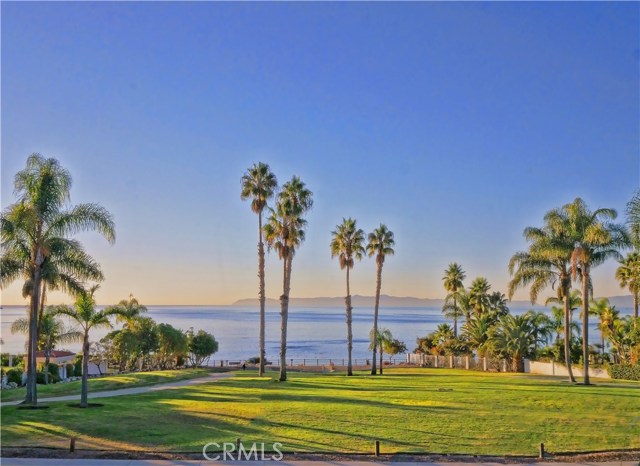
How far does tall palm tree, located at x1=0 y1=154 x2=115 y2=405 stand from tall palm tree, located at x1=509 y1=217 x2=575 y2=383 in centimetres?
2614

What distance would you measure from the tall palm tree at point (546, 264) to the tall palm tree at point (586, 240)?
1.68ft

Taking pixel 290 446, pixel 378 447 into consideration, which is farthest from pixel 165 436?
pixel 378 447

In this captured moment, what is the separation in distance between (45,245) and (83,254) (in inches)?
67.7

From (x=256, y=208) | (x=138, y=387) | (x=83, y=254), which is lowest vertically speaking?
(x=138, y=387)

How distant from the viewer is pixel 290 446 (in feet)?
54.7

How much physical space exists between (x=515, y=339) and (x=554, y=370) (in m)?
4.19

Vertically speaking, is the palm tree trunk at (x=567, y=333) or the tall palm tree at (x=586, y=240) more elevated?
the tall palm tree at (x=586, y=240)

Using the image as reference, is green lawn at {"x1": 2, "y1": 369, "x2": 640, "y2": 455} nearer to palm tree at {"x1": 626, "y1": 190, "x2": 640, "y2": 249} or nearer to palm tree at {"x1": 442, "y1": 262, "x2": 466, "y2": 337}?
palm tree at {"x1": 626, "y1": 190, "x2": 640, "y2": 249}

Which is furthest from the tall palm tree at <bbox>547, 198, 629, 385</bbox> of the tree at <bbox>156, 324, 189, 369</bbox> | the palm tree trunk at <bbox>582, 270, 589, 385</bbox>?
the tree at <bbox>156, 324, 189, 369</bbox>

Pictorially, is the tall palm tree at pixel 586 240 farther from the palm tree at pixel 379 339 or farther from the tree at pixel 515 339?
the palm tree at pixel 379 339

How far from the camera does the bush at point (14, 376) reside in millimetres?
37719

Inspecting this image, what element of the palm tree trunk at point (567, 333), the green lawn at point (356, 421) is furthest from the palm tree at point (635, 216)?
the palm tree trunk at point (567, 333)

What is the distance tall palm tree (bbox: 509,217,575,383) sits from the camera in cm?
3466

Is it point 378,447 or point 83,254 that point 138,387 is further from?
point 378,447
